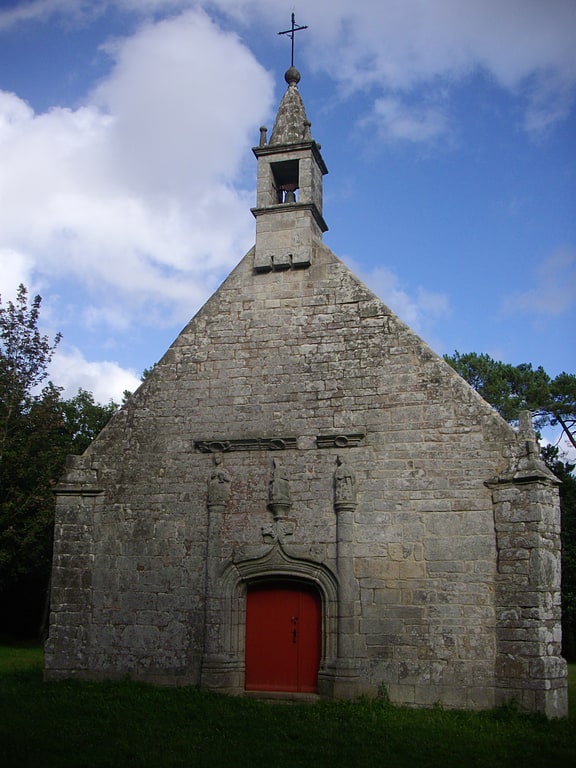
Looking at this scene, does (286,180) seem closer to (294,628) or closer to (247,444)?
(247,444)

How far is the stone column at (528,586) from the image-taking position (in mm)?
9969

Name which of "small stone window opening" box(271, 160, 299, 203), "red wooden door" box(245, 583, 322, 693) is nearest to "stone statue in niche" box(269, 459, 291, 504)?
"red wooden door" box(245, 583, 322, 693)

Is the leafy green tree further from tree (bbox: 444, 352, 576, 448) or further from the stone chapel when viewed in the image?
the stone chapel

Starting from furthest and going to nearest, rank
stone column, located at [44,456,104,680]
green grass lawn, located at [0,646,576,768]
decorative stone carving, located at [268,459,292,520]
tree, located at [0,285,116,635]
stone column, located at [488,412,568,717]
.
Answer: tree, located at [0,285,116,635] < stone column, located at [44,456,104,680] < decorative stone carving, located at [268,459,292,520] < stone column, located at [488,412,568,717] < green grass lawn, located at [0,646,576,768]

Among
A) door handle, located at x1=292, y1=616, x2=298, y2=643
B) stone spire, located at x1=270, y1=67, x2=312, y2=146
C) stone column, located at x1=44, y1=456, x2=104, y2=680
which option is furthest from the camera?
stone spire, located at x1=270, y1=67, x2=312, y2=146

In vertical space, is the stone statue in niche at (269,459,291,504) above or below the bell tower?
below

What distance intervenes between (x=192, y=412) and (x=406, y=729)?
5.61 metres

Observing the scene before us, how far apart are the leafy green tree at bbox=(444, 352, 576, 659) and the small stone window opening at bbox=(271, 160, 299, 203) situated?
1490cm


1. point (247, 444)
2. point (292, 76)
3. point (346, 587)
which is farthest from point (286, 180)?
point (346, 587)

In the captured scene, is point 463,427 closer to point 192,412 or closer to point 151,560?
point 192,412

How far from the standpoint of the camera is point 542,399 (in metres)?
27.2

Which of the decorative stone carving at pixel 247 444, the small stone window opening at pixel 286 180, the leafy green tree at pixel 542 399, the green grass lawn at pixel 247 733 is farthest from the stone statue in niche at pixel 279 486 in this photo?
the leafy green tree at pixel 542 399

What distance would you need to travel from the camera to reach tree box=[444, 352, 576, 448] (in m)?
27.0

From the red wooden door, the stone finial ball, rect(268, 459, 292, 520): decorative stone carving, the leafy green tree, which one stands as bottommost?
the red wooden door
